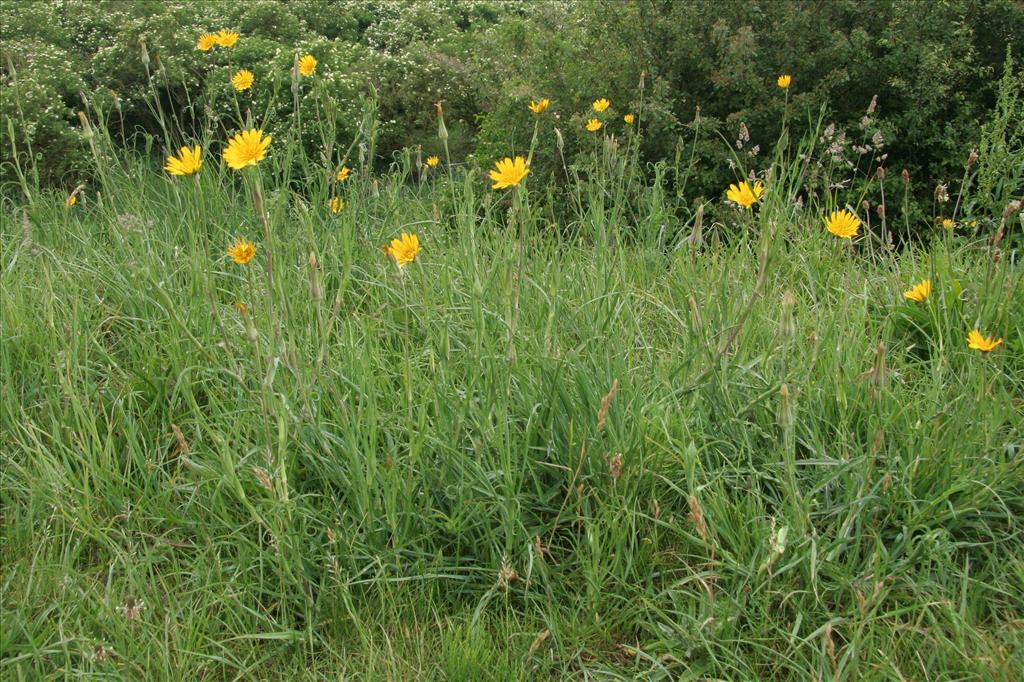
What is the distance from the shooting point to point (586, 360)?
2.44m

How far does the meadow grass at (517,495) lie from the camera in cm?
197

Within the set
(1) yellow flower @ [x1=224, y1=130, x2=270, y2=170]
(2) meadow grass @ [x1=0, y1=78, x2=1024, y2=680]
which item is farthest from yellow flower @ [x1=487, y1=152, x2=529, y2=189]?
(1) yellow flower @ [x1=224, y1=130, x2=270, y2=170]

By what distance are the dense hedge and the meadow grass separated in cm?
143

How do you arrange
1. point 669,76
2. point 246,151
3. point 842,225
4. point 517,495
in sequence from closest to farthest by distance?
point 517,495 → point 246,151 → point 842,225 → point 669,76

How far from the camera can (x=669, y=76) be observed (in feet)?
15.5

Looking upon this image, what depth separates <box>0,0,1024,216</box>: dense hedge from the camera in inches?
175

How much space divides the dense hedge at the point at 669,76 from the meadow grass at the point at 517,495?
56.4 inches

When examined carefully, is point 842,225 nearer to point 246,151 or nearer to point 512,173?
point 512,173

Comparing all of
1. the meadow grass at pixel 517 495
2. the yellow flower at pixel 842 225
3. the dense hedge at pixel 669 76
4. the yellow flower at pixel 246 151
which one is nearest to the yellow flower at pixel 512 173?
the meadow grass at pixel 517 495

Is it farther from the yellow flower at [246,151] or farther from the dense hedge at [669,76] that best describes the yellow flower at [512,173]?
the dense hedge at [669,76]

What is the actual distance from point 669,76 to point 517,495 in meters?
3.14

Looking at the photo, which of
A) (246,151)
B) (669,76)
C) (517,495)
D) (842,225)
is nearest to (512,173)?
(246,151)

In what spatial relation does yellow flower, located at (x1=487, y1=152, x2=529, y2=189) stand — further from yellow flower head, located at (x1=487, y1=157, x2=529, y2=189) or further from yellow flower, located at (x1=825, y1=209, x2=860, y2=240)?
yellow flower, located at (x1=825, y1=209, x2=860, y2=240)

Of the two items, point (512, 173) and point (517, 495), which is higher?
point (512, 173)
